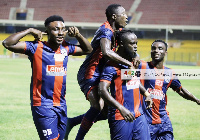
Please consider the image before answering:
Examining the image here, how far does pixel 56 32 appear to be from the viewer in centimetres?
456

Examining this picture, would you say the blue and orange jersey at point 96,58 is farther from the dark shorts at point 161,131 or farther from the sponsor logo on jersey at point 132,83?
the dark shorts at point 161,131

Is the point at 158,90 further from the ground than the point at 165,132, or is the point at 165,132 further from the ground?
the point at 158,90

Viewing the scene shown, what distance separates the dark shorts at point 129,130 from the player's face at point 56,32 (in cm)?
123

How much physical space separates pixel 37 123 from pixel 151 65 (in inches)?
83.4

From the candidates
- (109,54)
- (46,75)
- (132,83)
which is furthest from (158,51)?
(46,75)

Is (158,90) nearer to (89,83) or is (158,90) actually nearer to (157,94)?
(157,94)

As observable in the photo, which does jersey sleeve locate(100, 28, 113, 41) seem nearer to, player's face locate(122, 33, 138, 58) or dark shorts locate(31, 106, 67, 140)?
player's face locate(122, 33, 138, 58)

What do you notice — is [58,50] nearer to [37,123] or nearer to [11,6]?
[37,123]

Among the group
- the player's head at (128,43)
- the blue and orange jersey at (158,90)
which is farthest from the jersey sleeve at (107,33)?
the blue and orange jersey at (158,90)

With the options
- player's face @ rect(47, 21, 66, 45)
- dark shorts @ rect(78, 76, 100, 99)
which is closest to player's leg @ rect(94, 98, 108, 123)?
dark shorts @ rect(78, 76, 100, 99)

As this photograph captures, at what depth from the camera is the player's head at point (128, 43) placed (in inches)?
174

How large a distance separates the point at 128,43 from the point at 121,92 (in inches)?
24.0

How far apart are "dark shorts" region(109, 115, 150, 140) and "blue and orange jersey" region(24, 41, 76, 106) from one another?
2.58ft

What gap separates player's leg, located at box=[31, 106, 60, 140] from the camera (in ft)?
14.4
